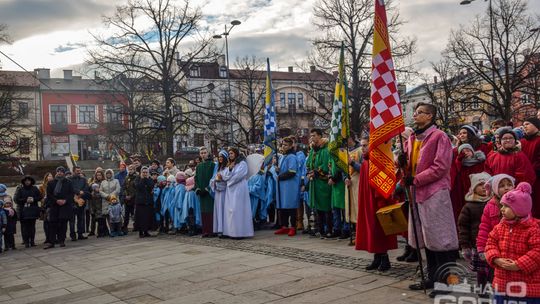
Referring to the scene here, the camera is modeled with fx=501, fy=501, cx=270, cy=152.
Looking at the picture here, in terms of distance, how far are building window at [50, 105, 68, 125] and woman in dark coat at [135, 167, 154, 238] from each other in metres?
56.0

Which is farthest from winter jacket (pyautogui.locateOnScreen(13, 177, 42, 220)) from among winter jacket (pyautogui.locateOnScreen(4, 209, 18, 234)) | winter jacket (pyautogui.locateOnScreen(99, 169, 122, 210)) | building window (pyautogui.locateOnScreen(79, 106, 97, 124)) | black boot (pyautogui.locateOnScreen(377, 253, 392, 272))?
building window (pyautogui.locateOnScreen(79, 106, 97, 124))

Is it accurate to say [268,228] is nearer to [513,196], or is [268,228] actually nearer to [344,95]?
[344,95]

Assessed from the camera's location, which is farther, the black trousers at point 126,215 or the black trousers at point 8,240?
the black trousers at point 126,215

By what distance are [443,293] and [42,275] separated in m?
6.34

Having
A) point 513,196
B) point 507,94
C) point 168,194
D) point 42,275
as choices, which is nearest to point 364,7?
point 507,94

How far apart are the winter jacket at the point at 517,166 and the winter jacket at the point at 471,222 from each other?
959 millimetres

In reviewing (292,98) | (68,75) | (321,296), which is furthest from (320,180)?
(68,75)

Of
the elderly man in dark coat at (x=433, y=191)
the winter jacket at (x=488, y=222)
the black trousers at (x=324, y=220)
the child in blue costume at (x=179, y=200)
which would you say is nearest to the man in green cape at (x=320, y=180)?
the black trousers at (x=324, y=220)

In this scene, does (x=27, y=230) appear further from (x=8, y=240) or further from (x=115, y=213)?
(x=115, y=213)

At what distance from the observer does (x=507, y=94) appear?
28.8 metres

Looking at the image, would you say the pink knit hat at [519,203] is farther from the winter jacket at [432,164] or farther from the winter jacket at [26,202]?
the winter jacket at [26,202]

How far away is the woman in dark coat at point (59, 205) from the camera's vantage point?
12.0 metres

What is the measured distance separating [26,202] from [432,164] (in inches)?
417

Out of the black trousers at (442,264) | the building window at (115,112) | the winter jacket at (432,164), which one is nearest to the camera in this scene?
the winter jacket at (432,164)
